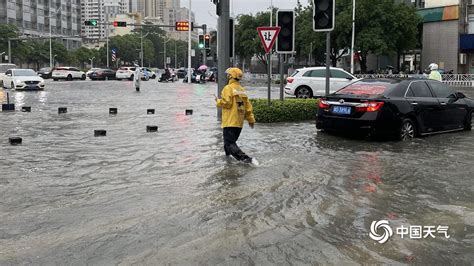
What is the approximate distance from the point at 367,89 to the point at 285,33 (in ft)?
11.7

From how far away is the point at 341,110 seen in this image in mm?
10961

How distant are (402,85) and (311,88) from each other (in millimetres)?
10572

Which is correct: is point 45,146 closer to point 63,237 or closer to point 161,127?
point 161,127

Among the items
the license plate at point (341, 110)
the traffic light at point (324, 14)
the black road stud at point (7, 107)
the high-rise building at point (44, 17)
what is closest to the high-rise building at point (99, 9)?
the high-rise building at point (44, 17)

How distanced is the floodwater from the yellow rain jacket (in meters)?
0.72

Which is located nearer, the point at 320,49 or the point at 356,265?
the point at 356,265

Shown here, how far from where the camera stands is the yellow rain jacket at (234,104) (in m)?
8.31

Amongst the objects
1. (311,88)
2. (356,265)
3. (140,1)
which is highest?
(140,1)

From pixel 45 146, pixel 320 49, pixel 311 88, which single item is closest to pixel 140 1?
pixel 320 49

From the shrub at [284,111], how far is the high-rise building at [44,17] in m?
78.4

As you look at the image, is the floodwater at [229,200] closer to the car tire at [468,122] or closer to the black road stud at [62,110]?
the car tire at [468,122]

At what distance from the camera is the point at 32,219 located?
5566 millimetres

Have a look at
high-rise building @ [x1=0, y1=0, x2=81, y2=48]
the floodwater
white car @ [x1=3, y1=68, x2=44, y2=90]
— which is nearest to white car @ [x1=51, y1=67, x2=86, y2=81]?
white car @ [x1=3, y1=68, x2=44, y2=90]

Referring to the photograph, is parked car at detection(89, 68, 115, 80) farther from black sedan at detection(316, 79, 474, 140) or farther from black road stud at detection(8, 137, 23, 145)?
black sedan at detection(316, 79, 474, 140)
